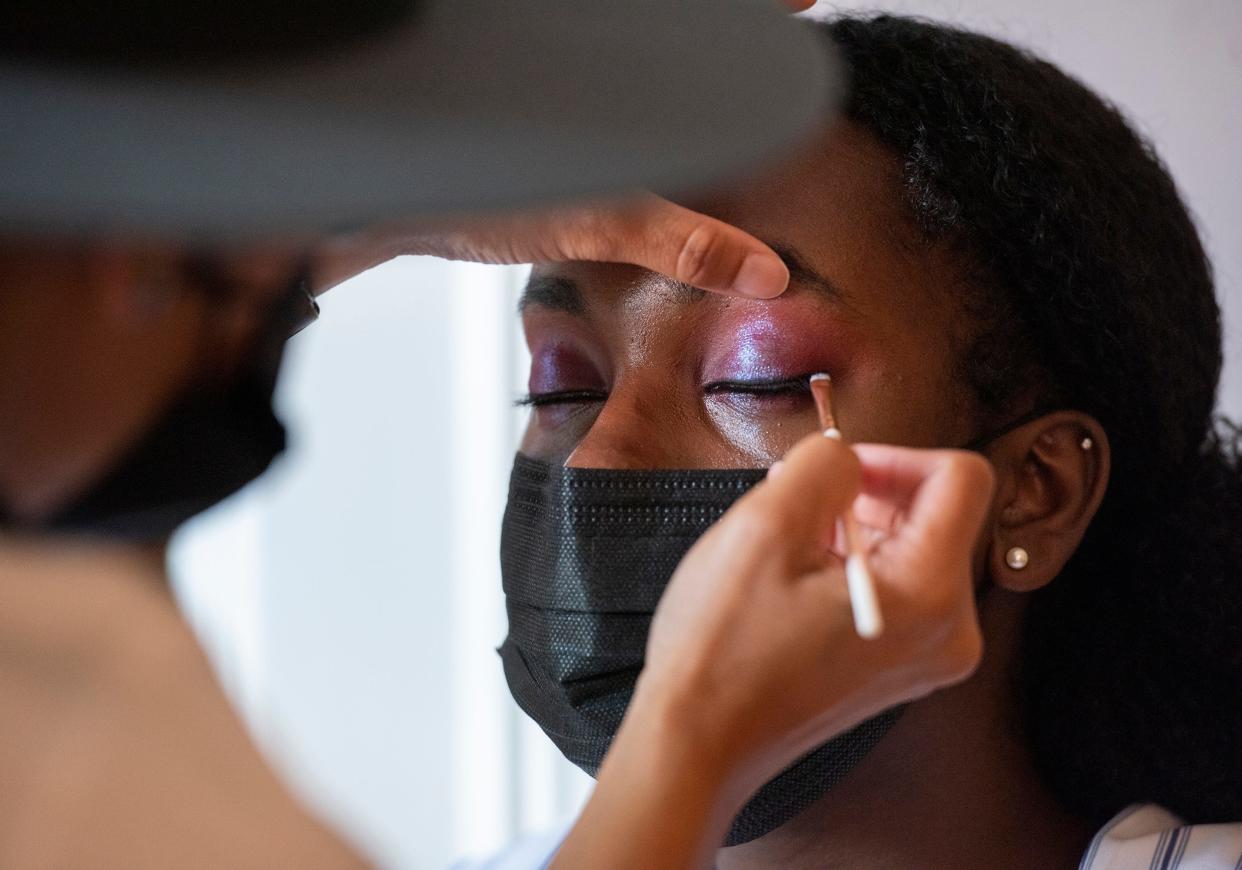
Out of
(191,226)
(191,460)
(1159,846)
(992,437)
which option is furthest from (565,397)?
(191,226)

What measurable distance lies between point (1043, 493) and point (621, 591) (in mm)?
426

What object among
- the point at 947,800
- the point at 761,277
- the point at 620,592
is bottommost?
the point at 947,800

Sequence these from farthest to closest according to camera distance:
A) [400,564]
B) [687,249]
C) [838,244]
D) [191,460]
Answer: [400,564], [838,244], [687,249], [191,460]

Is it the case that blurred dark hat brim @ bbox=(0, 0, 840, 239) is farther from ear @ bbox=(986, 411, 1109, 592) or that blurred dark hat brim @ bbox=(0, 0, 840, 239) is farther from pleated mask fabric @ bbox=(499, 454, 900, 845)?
ear @ bbox=(986, 411, 1109, 592)

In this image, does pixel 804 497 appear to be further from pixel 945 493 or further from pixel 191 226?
pixel 191 226

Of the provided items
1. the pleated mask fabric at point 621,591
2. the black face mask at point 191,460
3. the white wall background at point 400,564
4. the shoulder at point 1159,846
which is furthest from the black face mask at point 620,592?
the white wall background at point 400,564

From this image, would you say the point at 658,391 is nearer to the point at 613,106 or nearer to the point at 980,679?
the point at 980,679

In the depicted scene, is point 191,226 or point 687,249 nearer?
point 191,226

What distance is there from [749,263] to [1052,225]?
0.32 metres

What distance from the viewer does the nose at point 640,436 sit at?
3.65ft

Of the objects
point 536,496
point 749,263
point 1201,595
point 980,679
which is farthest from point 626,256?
point 1201,595

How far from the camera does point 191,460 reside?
0.44 meters

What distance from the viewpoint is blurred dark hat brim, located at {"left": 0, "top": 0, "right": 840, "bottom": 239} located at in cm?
32

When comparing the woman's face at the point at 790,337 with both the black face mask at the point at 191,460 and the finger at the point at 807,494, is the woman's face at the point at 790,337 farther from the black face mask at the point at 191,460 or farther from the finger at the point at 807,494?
the black face mask at the point at 191,460
